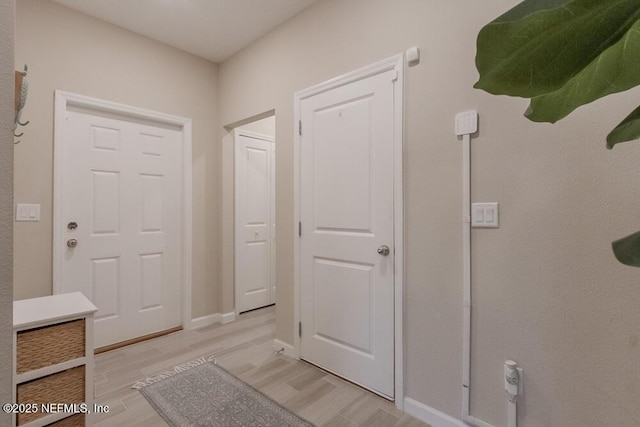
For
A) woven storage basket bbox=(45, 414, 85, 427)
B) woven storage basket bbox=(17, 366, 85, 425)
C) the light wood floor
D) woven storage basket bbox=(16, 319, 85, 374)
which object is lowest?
the light wood floor

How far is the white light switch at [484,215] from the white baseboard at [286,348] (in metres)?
1.65

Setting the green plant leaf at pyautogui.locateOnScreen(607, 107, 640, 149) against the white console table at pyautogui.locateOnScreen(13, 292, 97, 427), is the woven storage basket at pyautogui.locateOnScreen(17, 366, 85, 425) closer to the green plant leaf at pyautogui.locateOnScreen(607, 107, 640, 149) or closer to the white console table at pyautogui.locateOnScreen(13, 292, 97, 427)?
the white console table at pyautogui.locateOnScreen(13, 292, 97, 427)

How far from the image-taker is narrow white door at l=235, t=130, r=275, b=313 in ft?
10.8

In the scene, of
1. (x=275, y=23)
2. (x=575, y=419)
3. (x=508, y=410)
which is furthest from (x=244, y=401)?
(x=275, y=23)

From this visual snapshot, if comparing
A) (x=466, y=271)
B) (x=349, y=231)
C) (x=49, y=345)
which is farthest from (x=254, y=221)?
(x=466, y=271)

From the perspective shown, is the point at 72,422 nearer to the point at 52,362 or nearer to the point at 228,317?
the point at 52,362

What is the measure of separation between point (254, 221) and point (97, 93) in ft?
6.06

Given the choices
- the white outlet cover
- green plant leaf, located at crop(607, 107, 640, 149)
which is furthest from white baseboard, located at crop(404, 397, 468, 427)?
green plant leaf, located at crop(607, 107, 640, 149)

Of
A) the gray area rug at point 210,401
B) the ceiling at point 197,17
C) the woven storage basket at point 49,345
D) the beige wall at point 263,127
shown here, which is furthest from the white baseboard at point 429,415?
the beige wall at point 263,127

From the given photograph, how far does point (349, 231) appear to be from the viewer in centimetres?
199

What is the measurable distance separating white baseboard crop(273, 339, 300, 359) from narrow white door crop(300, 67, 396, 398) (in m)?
0.08

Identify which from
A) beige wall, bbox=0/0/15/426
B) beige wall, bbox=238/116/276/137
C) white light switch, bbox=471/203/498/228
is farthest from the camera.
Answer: beige wall, bbox=238/116/276/137

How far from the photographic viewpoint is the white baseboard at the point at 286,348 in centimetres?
232

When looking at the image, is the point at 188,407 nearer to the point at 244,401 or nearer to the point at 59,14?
the point at 244,401
